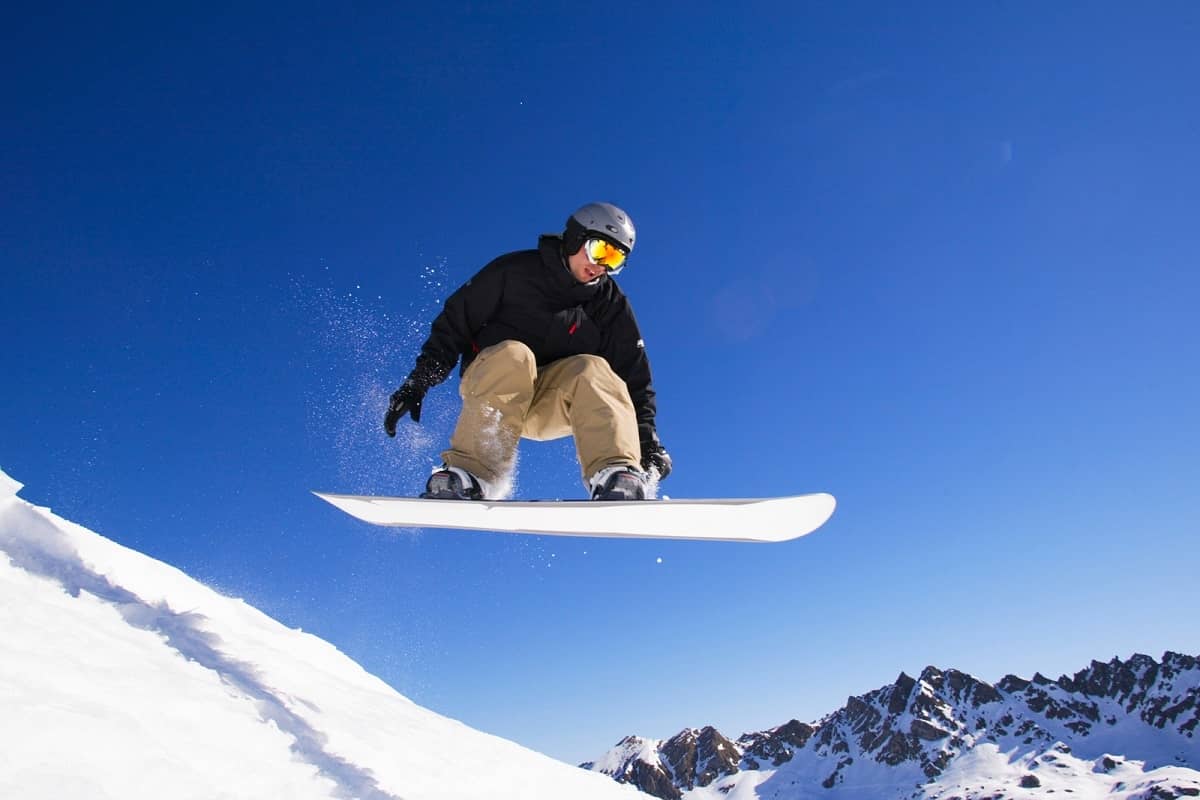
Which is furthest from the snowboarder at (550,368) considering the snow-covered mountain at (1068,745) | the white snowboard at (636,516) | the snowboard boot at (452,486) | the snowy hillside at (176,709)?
the snow-covered mountain at (1068,745)

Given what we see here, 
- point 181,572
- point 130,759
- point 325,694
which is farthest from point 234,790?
point 181,572

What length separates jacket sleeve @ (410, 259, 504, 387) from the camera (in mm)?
5402

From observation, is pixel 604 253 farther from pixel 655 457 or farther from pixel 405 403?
pixel 405 403

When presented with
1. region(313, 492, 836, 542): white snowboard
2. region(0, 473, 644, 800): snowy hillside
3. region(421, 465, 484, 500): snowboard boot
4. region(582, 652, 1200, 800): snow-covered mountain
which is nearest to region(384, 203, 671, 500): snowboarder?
A: region(421, 465, 484, 500): snowboard boot

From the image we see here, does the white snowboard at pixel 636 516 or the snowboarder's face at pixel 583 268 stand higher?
the snowboarder's face at pixel 583 268

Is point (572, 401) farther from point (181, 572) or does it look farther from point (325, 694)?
point (181, 572)

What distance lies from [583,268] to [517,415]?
4.18 feet

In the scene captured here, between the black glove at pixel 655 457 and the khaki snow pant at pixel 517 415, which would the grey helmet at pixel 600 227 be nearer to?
the khaki snow pant at pixel 517 415

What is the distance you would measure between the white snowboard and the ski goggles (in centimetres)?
191

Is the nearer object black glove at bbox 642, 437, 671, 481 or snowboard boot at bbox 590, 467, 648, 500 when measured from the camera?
snowboard boot at bbox 590, 467, 648, 500

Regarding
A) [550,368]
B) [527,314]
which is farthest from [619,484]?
[527,314]

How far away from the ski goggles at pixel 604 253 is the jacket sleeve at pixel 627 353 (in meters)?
0.53

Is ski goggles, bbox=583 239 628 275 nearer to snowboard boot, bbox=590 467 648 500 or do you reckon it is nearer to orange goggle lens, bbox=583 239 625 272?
orange goggle lens, bbox=583 239 625 272

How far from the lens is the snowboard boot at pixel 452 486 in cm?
441
